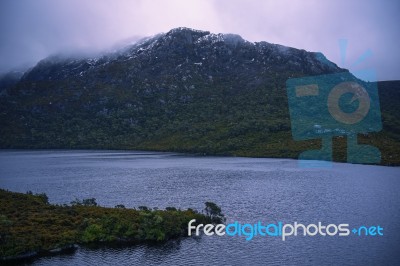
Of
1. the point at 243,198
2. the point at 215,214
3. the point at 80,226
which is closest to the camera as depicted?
the point at 80,226

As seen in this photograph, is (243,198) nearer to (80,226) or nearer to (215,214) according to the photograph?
(215,214)

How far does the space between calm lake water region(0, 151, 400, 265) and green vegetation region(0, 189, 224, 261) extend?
3371mm

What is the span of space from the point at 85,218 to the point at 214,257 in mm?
25866

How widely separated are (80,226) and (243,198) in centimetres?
4211

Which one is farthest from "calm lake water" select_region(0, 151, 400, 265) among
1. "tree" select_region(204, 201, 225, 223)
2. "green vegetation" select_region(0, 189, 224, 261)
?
"green vegetation" select_region(0, 189, 224, 261)

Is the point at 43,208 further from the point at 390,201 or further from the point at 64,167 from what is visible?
the point at 64,167

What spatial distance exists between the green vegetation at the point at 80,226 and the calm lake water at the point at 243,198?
3.37m

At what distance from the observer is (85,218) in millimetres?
68125

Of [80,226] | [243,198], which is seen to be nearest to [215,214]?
[243,198]

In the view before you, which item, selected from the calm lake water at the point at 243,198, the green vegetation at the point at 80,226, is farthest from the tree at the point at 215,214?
the calm lake water at the point at 243,198

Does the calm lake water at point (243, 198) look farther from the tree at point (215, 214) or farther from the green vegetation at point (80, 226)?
the green vegetation at point (80, 226)

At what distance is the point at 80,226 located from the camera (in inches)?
2608

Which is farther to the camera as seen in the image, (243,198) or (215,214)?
(243,198)

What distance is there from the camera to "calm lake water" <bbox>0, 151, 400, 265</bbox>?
5522cm
